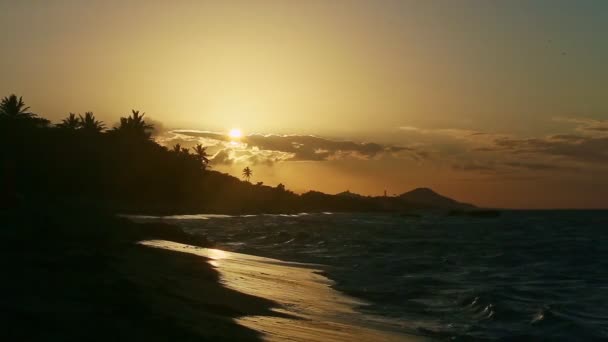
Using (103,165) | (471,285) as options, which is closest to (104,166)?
(103,165)

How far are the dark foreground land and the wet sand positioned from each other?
18.7 inches

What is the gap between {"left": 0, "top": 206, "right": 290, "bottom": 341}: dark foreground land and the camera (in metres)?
8.89

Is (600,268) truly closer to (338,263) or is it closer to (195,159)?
(338,263)

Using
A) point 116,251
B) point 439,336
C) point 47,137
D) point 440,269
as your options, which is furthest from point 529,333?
point 47,137

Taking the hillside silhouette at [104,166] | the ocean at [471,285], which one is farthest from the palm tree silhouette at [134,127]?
the ocean at [471,285]

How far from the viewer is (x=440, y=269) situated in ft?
103

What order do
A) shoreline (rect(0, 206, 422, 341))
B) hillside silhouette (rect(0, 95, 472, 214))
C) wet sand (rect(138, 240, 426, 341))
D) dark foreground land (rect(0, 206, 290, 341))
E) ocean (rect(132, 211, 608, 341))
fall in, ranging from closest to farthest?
dark foreground land (rect(0, 206, 290, 341)) < shoreline (rect(0, 206, 422, 341)) < wet sand (rect(138, 240, 426, 341)) < ocean (rect(132, 211, 608, 341)) < hillside silhouette (rect(0, 95, 472, 214))

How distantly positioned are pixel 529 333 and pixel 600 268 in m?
21.1

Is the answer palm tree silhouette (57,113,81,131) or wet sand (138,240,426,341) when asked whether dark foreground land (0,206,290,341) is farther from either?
palm tree silhouette (57,113,81,131)

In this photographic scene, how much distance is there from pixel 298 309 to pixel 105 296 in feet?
20.3

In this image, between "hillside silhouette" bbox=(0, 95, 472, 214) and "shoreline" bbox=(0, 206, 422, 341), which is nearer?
"shoreline" bbox=(0, 206, 422, 341)

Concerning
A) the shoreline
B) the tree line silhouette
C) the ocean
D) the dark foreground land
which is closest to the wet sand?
the shoreline

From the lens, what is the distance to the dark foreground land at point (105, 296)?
8.89 meters

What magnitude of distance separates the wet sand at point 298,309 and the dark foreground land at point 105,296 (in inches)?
A: 18.7
